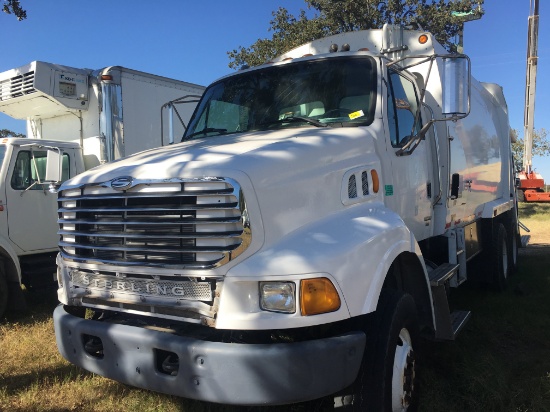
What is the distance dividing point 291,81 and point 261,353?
2.45 meters

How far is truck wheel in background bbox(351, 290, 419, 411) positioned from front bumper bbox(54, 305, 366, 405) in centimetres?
21

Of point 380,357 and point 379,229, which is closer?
point 380,357

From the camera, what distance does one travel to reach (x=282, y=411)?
128 inches

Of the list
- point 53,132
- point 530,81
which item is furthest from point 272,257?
point 530,81

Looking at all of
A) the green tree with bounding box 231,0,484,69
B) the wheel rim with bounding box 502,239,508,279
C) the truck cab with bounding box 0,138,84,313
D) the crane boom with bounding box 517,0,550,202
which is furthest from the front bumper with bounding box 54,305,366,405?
the crane boom with bounding box 517,0,550,202

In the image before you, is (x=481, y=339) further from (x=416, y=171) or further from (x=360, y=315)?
(x=360, y=315)

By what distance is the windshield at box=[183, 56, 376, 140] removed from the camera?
3604 millimetres

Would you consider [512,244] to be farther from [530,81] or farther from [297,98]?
[530,81]

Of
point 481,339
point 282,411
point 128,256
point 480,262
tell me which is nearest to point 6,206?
point 128,256

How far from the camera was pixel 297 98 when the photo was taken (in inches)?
151

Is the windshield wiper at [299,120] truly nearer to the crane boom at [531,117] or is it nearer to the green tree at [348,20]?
the green tree at [348,20]

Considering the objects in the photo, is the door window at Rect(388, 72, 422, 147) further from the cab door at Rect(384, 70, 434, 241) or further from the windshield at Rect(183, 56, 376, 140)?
the windshield at Rect(183, 56, 376, 140)

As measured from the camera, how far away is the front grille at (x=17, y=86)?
6.87 m

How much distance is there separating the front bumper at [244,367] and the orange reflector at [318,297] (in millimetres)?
162
